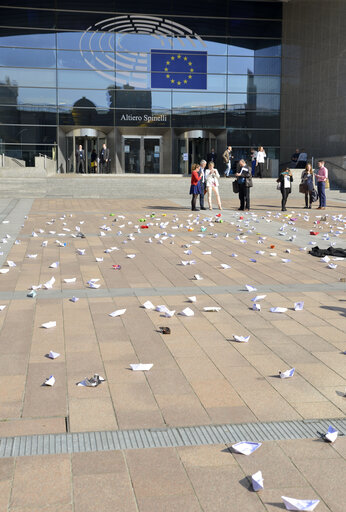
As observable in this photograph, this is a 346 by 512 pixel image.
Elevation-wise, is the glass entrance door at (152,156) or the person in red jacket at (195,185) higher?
the glass entrance door at (152,156)

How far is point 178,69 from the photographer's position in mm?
39969

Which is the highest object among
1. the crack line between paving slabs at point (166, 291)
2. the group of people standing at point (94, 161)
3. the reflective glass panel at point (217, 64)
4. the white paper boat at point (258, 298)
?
the reflective glass panel at point (217, 64)

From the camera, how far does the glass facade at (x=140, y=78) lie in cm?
3866

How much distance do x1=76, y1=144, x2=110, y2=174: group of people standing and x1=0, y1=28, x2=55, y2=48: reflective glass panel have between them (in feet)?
22.4

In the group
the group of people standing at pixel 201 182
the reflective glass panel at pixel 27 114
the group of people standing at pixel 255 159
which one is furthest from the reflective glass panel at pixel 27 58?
the group of people standing at pixel 201 182

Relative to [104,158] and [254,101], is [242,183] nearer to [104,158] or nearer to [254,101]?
[104,158]

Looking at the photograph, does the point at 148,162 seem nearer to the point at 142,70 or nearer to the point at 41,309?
the point at 142,70

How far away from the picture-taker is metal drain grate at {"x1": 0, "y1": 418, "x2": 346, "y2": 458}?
11.7 ft

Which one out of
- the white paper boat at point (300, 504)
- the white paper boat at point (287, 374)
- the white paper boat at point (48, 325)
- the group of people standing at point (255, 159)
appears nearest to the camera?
the white paper boat at point (300, 504)

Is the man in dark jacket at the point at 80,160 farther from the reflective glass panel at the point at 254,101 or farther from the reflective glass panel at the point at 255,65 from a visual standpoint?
the reflective glass panel at the point at 255,65

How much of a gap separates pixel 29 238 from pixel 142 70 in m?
29.2

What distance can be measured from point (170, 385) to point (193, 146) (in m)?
37.3

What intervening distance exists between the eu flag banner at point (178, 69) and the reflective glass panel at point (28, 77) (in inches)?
257

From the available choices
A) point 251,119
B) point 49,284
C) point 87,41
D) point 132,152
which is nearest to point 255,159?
point 251,119
